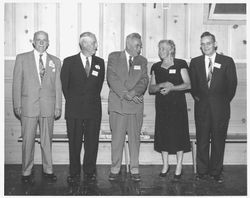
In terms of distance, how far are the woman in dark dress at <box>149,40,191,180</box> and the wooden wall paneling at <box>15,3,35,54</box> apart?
2.05m

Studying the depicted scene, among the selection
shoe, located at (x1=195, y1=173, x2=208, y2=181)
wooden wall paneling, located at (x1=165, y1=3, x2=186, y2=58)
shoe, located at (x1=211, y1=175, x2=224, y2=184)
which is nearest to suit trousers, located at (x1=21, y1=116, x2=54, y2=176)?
shoe, located at (x1=195, y1=173, x2=208, y2=181)

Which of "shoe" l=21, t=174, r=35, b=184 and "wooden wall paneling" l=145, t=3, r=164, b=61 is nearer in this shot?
"shoe" l=21, t=174, r=35, b=184

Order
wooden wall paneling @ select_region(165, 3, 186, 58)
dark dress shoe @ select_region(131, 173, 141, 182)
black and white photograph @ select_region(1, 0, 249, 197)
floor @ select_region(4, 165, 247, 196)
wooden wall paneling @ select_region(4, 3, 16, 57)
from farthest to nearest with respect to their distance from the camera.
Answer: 1. wooden wall paneling @ select_region(165, 3, 186, 58)
2. wooden wall paneling @ select_region(4, 3, 16, 57)
3. dark dress shoe @ select_region(131, 173, 141, 182)
4. black and white photograph @ select_region(1, 0, 249, 197)
5. floor @ select_region(4, 165, 247, 196)

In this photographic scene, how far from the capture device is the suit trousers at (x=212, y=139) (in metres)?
3.84

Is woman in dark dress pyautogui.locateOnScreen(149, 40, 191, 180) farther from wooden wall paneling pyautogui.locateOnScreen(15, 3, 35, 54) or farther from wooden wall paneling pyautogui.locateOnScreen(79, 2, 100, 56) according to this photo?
wooden wall paneling pyautogui.locateOnScreen(15, 3, 35, 54)

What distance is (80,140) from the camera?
385 centimetres

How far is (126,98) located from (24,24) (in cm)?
206

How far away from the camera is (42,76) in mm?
3846

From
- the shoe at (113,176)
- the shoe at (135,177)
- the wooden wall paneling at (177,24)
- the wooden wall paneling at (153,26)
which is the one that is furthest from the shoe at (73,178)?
the wooden wall paneling at (177,24)

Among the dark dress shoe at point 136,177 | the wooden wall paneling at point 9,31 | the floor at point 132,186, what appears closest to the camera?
the floor at point 132,186

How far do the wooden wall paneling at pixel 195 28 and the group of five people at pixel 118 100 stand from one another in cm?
94

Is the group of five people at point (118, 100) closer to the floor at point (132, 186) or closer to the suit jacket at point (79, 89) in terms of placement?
the suit jacket at point (79, 89)

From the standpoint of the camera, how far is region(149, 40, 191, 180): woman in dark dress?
3908 millimetres
